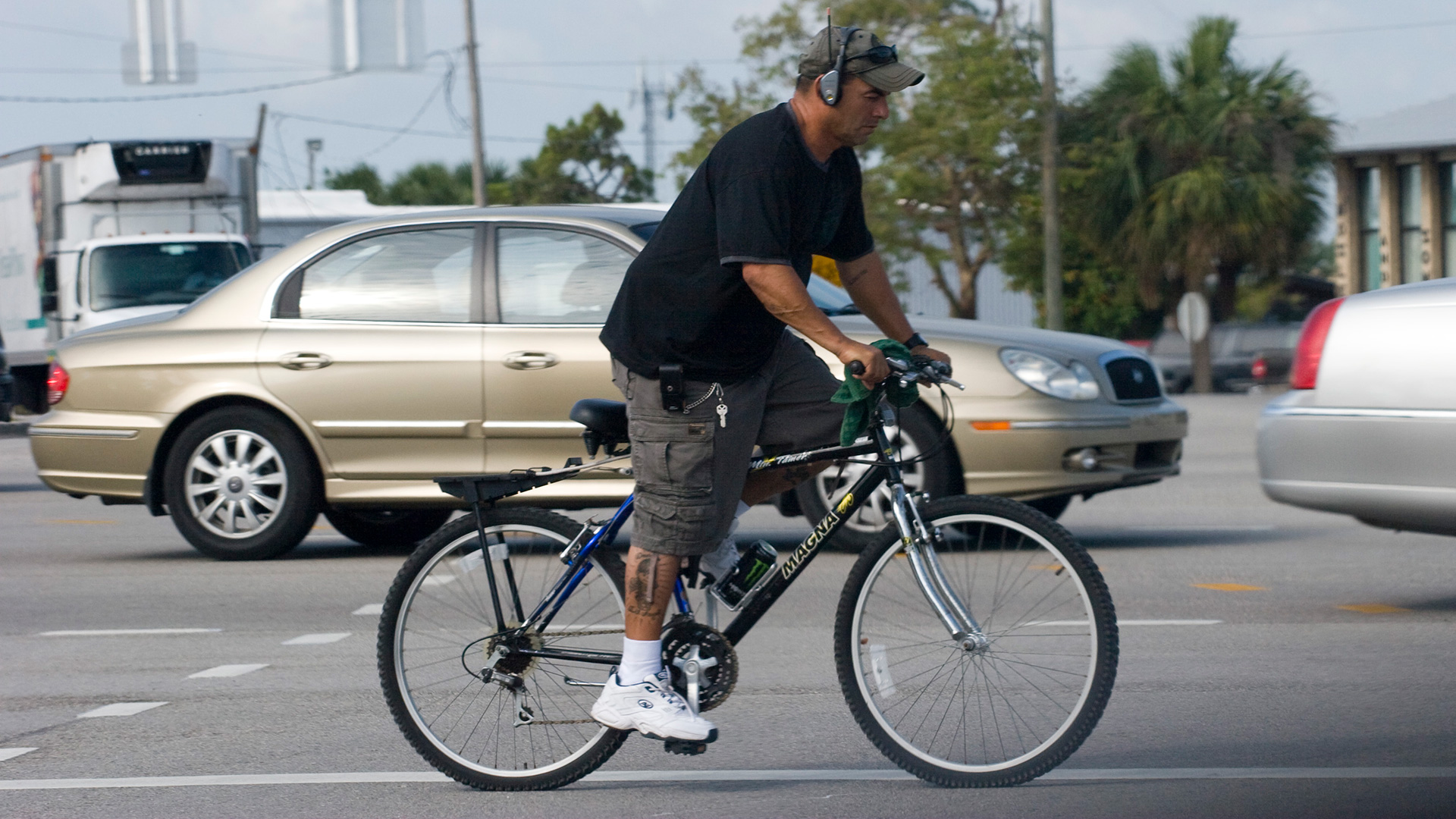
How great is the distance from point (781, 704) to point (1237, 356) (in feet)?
115

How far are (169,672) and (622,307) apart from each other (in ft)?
Result: 8.80

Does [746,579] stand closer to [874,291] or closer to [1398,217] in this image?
[874,291]

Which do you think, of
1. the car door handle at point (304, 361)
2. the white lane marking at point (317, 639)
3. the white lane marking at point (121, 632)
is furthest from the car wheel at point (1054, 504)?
the white lane marking at point (121, 632)


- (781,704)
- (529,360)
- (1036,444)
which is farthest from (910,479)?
(781,704)

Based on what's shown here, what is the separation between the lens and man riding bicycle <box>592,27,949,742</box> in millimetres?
3727

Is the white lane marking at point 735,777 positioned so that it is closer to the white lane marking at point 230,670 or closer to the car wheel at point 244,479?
the white lane marking at point 230,670

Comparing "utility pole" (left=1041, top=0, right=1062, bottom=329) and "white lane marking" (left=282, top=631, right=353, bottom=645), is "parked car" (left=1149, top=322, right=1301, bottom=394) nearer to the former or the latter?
"utility pole" (left=1041, top=0, right=1062, bottom=329)

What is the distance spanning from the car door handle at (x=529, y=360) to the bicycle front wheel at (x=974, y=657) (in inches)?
157

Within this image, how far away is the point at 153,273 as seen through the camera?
1730cm

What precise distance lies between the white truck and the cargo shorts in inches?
557

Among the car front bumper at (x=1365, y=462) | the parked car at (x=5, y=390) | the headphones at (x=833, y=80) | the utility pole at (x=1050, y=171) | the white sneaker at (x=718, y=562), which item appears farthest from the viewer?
the utility pole at (x=1050, y=171)

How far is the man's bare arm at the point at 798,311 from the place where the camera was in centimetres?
371

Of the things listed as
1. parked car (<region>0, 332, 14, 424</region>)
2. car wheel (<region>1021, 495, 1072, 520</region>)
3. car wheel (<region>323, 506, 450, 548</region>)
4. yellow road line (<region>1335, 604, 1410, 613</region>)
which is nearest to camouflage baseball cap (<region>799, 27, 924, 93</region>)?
yellow road line (<region>1335, 604, 1410, 613</region>)

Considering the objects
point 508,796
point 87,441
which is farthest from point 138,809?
point 87,441
